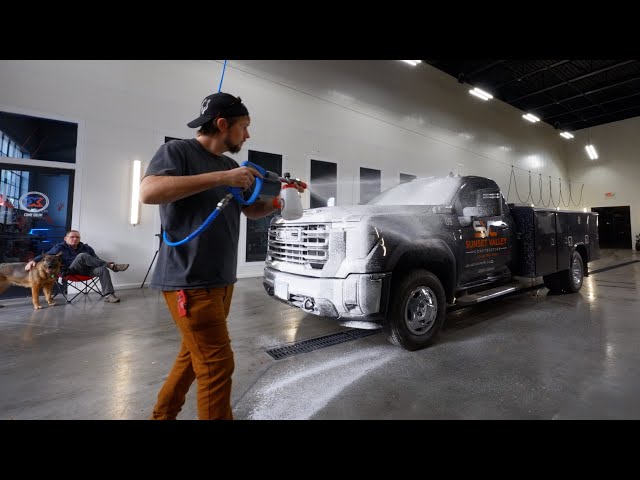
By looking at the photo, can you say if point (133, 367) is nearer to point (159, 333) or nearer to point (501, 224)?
point (159, 333)

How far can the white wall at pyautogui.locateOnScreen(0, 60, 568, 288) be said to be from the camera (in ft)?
18.1

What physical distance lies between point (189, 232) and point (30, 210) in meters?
6.07

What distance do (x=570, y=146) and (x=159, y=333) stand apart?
24565mm

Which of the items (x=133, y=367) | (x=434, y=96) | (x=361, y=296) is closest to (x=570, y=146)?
(x=434, y=96)

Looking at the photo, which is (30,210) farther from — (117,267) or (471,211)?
(471,211)

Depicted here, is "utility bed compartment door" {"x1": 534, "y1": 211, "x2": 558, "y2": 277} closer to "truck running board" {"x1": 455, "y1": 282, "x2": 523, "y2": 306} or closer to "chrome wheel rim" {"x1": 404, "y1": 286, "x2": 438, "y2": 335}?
"truck running board" {"x1": 455, "y1": 282, "x2": 523, "y2": 306}

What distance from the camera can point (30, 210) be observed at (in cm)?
534

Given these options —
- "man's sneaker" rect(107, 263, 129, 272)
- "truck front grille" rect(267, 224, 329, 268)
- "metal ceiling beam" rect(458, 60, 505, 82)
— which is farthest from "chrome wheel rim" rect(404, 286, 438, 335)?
"metal ceiling beam" rect(458, 60, 505, 82)

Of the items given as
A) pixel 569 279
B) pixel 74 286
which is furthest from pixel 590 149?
pixel 74 286

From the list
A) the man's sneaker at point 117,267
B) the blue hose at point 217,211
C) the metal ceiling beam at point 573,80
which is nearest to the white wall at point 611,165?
the metal ceiling beam at point 573,80

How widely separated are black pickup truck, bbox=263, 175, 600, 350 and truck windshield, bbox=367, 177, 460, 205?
1 centimetres

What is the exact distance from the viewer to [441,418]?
1806 millimetres

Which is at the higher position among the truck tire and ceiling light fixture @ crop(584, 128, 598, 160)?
ceiling light fixture @ crop(584, 128, 598, 160)

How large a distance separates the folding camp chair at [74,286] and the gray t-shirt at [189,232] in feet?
15.4
